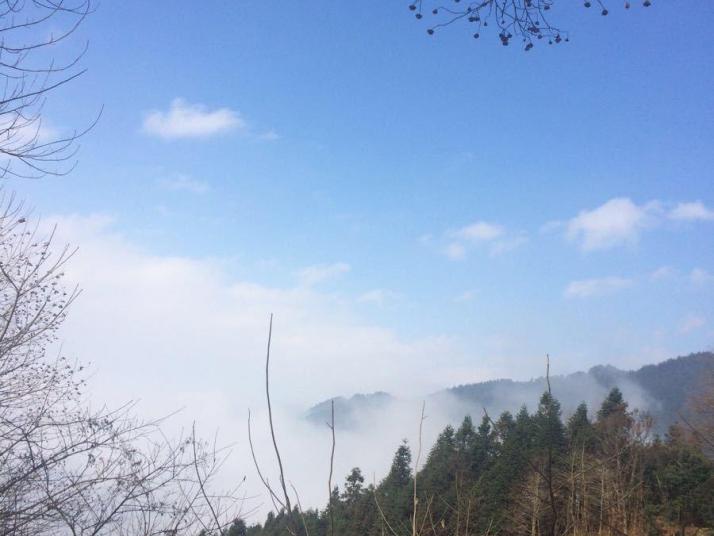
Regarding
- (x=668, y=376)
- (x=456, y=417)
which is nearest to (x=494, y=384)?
(x=456, y=417)

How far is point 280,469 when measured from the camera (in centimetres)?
146

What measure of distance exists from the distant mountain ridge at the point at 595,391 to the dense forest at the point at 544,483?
22378mm

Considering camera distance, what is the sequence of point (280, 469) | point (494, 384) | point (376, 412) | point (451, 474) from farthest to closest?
point (494, 384)
point (376, 412)
point (451, 474)
point (280, 469)

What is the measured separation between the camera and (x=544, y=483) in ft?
15.2

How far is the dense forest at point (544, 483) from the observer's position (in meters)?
2.67

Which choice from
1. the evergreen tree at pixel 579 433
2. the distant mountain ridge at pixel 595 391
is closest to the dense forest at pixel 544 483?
the evergreen tree at pixel 579 433

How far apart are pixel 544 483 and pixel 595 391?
138m

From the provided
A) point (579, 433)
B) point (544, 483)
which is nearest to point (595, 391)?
point (579, 433)

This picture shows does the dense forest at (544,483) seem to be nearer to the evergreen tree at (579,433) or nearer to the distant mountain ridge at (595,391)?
the evergreen tree at (579,433)

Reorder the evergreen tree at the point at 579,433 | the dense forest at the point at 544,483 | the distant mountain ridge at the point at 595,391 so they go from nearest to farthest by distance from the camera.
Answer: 1. the dense forest at the point at 544,483
2. the evergreen tree at the point at 579,433
3. the distant mountain ridge at the point at 595,391

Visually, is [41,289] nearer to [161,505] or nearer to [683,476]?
[161,505]

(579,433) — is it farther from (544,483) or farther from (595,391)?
(595,391)

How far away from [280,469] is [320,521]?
3194cm

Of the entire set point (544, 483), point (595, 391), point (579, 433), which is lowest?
point (579, 433)
